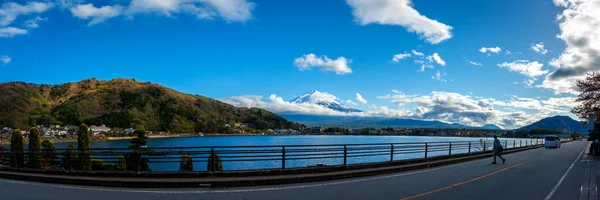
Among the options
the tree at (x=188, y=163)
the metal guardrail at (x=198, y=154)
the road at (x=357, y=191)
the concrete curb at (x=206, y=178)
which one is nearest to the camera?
the road at (x=357, y=191)

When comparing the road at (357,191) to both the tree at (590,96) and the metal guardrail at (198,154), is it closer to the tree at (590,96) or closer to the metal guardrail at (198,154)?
the metal guardrail at (198,154)

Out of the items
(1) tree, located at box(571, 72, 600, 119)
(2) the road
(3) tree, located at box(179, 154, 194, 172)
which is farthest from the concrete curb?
(1) tree, located at box(571, 72, 600, 119)

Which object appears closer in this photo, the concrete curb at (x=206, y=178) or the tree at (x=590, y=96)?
the concrete curb at (x=206, y=178)

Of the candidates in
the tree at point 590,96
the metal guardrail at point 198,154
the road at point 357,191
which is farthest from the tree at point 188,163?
the tree at point 590,96

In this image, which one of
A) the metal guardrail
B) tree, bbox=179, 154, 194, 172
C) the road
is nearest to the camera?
the road

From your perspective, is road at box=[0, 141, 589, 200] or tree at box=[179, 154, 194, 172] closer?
road at box=[0, 141, 589, 200]

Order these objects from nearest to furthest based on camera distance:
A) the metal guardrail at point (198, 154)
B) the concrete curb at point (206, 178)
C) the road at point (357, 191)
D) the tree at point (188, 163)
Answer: the road at point (357, 191)
the concrete curb at point (206, 178)
the metal guardrail at point (198, 154)
the tree at point (188, 163)

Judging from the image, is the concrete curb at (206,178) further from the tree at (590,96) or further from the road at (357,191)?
the tree at (590,96)

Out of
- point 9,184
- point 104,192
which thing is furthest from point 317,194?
point 9,184

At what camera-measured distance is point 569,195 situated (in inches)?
432

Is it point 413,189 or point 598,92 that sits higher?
point 598,92

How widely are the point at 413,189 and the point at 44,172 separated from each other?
1339cm

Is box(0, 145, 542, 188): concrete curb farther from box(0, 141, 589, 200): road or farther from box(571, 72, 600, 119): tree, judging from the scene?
box(571, 72, 600, 119): tree

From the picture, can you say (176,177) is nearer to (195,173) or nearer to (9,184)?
(195,173)
